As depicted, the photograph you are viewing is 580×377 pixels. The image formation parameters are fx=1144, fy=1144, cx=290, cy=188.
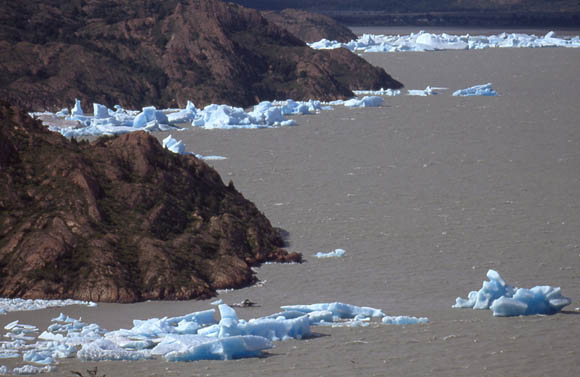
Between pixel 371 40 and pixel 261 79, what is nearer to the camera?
pixel 261 79

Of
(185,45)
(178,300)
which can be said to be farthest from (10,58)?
(178,300)

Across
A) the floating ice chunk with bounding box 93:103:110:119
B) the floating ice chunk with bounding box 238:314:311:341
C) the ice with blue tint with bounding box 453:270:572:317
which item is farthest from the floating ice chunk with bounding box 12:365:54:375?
the floating ice chunk with bounding box 93:103:110:119

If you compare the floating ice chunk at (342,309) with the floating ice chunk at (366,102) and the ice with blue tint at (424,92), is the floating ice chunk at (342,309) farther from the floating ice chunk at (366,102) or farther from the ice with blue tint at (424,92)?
the ice with blue tint at (424,92)

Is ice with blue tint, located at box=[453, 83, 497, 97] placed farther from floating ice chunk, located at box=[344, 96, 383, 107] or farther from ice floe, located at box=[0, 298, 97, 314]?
ice floe, located at box=[0, 298, 97, 314]

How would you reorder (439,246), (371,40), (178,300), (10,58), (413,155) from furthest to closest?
1. (371,40)
2. (10,58)
3. (413,155)
4. (439,246)
5. (178,300)

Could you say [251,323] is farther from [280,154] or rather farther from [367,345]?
[280,154]
